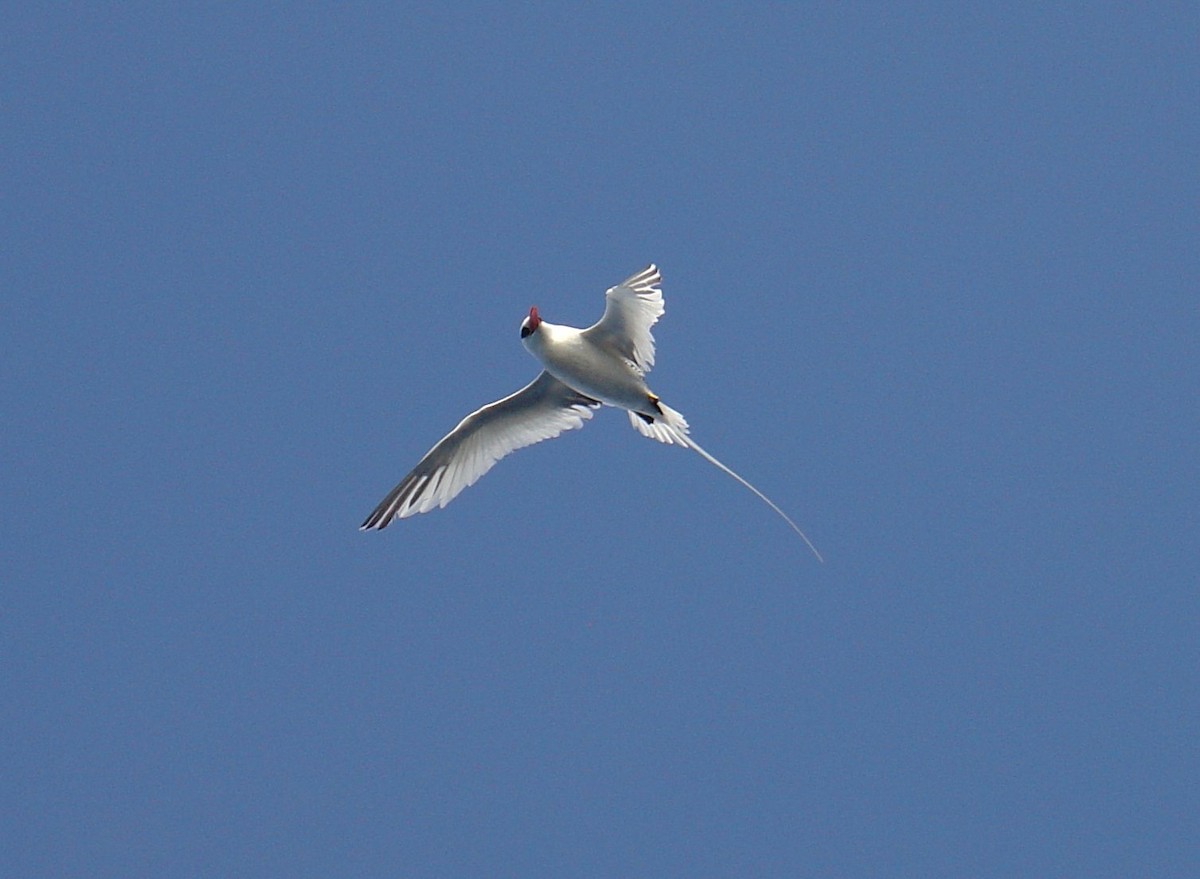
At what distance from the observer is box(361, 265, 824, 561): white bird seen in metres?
11.5

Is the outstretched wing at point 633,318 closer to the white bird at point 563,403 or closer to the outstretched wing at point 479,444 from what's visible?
the white bird at point 563,403

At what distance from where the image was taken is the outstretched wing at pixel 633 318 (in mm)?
11281

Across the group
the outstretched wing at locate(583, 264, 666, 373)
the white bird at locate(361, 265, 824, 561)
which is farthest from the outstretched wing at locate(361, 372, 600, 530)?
the outstretched wing at locate(583, 264, 666, 373)

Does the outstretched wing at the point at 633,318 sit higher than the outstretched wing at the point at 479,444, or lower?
higher

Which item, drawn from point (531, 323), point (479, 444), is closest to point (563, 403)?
point (479, 444)

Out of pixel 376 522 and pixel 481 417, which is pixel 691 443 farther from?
pixel 376 522

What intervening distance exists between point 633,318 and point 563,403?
193 centimetres

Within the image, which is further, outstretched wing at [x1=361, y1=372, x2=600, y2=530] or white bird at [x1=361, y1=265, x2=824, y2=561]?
outstretched wing at [x1=361, y1=372, x2=600, y2=530]

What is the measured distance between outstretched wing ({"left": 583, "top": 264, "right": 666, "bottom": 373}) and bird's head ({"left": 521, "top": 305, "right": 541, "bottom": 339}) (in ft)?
1.48

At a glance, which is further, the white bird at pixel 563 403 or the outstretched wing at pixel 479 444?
the outstretched wing at pixel 479 444

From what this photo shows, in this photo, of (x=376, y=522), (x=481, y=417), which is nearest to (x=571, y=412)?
(x=481, y=417)

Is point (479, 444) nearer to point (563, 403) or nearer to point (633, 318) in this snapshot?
point (563, 403)

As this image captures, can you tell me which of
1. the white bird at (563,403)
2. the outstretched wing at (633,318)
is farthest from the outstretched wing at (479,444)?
the outstretched wing at (633,318)

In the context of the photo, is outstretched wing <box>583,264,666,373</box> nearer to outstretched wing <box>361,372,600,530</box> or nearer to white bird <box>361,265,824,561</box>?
white bird <box>361,265,824,561</box>
